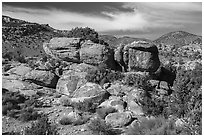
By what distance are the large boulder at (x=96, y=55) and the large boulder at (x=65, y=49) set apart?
463 millimetres

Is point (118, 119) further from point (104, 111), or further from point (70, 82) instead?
point (70, 82)

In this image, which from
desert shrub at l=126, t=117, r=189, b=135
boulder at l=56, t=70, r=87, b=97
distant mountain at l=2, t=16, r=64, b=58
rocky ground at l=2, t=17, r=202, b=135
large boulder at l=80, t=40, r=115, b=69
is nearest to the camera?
desert shrub at l=126, t=117, r=189, b=135

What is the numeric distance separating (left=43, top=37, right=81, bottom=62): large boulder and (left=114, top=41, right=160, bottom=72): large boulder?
2.69 metres

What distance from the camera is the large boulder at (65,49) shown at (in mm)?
17734

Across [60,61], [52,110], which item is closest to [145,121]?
[52,110]

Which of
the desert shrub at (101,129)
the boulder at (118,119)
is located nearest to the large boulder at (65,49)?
the boulder at (118,119)

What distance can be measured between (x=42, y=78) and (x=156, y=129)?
348 inches

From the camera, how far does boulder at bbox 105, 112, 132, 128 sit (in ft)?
33.4

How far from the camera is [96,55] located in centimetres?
1708

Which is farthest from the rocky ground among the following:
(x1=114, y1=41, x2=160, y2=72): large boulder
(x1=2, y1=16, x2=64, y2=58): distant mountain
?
(x1=2, y1=16, x2=64, y2=58): distant mountain

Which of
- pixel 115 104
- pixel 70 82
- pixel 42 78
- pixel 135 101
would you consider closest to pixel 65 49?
pixel 42 78

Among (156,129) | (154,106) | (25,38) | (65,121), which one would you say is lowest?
(65,121)

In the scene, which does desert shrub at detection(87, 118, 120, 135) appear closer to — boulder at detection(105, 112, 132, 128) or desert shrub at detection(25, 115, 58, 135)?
boulder at detection(105, 112, 132, 128)

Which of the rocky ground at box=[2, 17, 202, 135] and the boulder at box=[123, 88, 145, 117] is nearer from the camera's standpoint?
the rocky ground at box=[2, 17, 202, 135]
